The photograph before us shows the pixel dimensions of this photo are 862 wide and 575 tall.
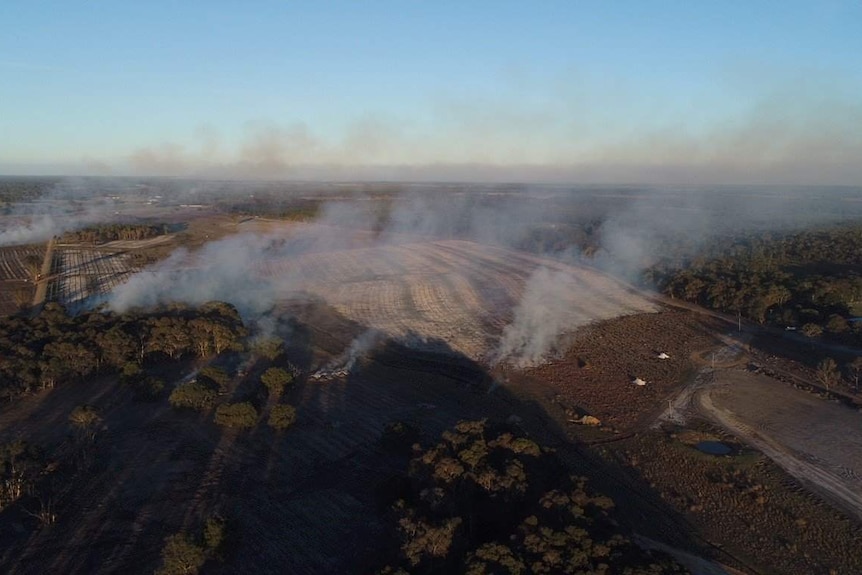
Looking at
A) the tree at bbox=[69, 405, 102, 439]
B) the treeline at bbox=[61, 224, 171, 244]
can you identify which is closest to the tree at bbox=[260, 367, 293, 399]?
the tree at bbox=[69, 405, 102, 439]

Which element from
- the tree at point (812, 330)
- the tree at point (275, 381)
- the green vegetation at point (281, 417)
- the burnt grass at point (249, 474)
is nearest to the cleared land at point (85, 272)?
the burnt grass at point (249, 474)

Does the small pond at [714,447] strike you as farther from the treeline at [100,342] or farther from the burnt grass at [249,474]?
the treeline at [100,342]

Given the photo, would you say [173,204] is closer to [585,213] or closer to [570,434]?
[585,213]

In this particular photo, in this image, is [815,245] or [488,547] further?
[815,245]

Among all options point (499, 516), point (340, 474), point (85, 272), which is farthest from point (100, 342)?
point (85, 272)

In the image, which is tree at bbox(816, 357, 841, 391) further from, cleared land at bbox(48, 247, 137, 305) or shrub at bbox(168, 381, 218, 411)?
cleared land at bbox(48, 247, 137, 305)

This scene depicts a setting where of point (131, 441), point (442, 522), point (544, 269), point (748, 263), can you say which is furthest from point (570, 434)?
point (748, 263)
